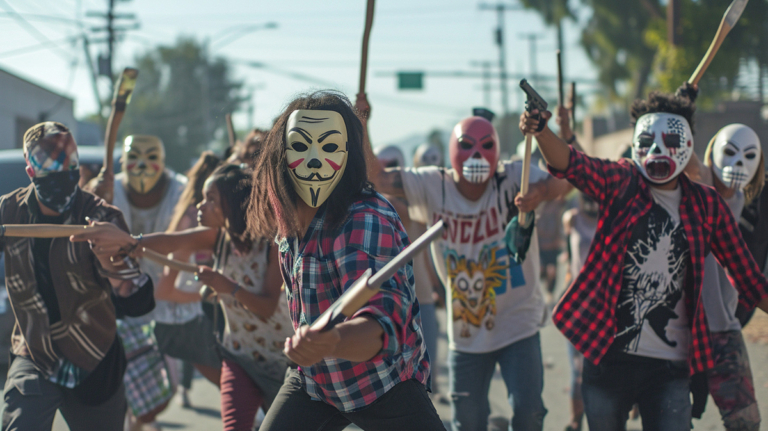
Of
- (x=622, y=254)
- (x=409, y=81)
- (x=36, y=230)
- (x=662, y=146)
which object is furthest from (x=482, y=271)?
(x=409, y=81)

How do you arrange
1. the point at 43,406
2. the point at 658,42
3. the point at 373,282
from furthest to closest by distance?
1. the point at 658,42
2. the point at 43,406
3. the point at 373,282

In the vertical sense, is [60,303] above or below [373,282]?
below

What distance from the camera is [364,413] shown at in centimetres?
263

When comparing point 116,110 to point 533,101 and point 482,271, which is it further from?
point 533,101

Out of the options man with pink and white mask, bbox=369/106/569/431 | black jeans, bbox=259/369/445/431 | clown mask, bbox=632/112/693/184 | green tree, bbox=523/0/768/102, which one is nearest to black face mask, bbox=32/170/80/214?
black jeans, bbox=259/369/445/431

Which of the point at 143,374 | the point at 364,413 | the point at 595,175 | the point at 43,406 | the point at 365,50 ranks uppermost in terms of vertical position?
the point at 365,50

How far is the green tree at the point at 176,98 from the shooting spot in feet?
180

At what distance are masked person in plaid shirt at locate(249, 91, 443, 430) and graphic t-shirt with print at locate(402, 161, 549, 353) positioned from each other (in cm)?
152

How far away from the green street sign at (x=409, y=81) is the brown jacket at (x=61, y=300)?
23551 millimetres

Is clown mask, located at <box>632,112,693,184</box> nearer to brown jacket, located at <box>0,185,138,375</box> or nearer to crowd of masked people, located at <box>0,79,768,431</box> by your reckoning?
crowd of masked people, located at <box>0,79,768,431</box>

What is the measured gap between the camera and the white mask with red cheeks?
4.34 meters

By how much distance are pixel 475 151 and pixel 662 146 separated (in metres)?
1.06

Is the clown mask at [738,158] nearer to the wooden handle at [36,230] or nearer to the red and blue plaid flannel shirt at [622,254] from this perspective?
the red and blue plaid flannel shirt at [622,254]

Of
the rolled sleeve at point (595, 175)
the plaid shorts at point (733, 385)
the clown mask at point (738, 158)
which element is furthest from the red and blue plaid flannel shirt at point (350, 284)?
the clown mask at point (738, 158)
